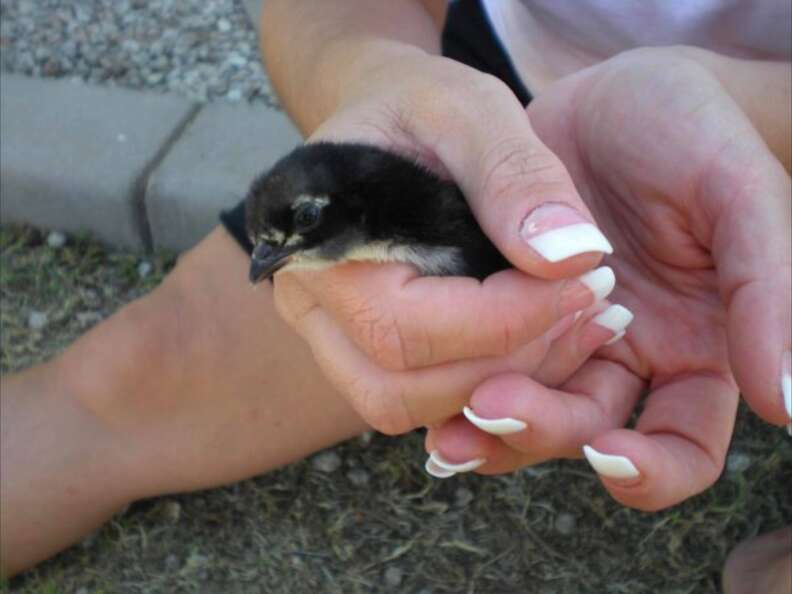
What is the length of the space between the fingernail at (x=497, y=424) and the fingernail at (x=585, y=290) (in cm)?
19

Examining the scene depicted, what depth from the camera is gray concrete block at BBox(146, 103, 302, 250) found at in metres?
3.37

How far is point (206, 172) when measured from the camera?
3.41 metres

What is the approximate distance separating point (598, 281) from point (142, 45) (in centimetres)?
303

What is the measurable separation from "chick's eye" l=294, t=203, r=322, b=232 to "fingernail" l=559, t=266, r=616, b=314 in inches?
15.6

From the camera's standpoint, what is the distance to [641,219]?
6.59 ft

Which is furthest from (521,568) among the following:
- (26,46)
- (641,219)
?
(26,46)

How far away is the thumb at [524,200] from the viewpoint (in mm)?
1550

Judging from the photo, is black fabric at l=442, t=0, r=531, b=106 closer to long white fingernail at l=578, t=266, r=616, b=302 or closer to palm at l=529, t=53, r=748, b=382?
palm at l=529, t=53, r=748, b=382

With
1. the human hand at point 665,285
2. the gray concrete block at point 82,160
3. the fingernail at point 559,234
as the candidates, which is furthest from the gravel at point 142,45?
the fingernail at point 559,234

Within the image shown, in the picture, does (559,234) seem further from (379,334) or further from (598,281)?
(379,334)

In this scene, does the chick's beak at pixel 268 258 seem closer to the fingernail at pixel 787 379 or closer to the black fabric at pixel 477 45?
the fingernail at pixel 787 379

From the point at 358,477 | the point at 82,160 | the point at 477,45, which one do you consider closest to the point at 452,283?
the point at 477,45

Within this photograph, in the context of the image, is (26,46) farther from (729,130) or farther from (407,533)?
(729,130)

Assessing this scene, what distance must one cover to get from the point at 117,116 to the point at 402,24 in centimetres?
148
